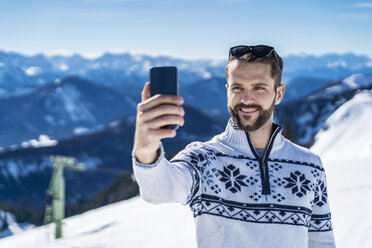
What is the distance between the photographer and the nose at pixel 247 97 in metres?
2.73

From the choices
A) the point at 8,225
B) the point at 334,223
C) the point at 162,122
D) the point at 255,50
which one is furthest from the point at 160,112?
the point at 8,225

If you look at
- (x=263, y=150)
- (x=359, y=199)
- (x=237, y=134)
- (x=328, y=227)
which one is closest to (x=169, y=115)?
(x=237, y=134)

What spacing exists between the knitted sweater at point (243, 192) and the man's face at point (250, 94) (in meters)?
0.10

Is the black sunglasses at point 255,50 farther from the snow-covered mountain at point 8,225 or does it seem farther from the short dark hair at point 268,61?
the snow-covered mountain at point 8,225

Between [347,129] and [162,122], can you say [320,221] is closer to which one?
[162,122]

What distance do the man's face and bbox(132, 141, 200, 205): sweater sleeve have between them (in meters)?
0.40

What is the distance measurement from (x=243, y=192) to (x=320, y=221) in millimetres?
714

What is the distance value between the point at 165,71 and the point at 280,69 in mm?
1263

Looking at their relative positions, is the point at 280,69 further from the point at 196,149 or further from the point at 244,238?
the point at 244,238

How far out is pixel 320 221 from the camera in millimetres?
3008

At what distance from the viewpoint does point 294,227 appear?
2.75m

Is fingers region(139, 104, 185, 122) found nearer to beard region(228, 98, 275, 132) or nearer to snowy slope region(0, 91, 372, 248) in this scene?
beard region(228, 98, 275, 132)

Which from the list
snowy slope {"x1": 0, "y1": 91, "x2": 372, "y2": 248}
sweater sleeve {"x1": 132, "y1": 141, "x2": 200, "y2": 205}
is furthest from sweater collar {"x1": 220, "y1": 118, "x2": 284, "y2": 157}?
snowy slope {"x1": 0, "y1": 91, "x2": 372, "y2": 248}

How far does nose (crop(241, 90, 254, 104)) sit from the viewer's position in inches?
108
